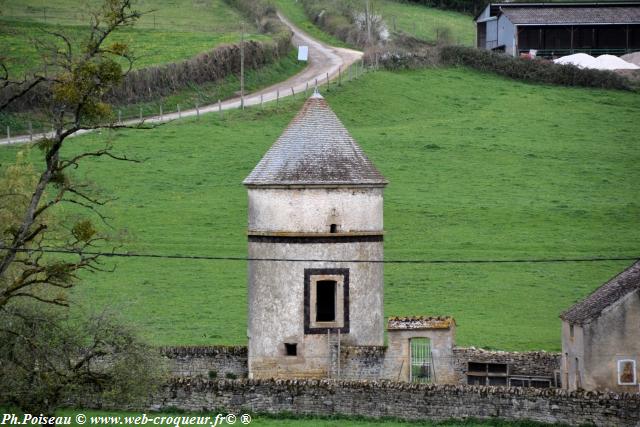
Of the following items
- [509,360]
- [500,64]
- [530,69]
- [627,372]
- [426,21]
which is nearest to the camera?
[627,372]

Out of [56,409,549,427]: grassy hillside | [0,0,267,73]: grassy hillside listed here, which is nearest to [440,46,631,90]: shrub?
[0,0,267,73]: grassy hillside

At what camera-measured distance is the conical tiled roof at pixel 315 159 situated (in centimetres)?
3950

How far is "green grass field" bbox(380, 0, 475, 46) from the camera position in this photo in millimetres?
117812

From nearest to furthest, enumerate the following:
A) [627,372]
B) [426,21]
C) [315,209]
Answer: [627,372], [315,209], [426,21]

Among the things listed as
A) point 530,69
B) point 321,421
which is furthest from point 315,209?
point 530,69

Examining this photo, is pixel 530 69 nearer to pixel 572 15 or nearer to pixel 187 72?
pixel 572 15

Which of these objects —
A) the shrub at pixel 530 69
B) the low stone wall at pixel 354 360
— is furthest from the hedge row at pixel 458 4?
the low stone wall at pixel 354 360

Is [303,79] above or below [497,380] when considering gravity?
above

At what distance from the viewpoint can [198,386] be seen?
3547 cm

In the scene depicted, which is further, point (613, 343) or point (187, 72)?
point (187, 72)

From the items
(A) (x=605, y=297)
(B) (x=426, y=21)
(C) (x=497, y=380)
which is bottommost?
(C) (x=497, y=380)

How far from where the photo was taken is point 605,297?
3772 cm

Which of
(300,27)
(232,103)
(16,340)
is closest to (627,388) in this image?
(16,340)

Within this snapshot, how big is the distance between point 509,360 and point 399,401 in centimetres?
627
